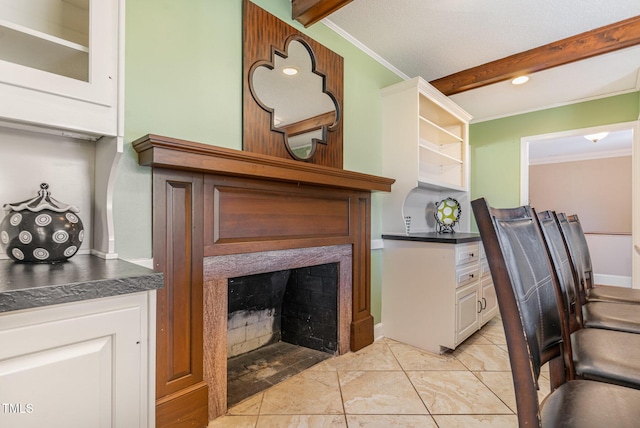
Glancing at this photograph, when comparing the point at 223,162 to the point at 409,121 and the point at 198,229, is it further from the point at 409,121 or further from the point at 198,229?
the point at 409,121

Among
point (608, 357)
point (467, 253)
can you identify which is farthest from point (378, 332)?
point (608, 357)

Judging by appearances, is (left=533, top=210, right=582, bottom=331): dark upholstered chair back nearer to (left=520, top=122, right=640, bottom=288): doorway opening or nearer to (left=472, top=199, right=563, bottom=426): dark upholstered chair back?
(left=472, top=199, right=563, bottom=426): dark upholstered chair back

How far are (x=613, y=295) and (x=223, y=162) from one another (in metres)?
2.37

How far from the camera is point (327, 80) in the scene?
2.25 meters

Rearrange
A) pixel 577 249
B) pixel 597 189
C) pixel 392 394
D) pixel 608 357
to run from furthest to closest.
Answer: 1. pixel 597 189
2. pixel 577 249
3. pixel 392 394
4. pixel 608 357

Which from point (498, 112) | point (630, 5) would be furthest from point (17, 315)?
point (498, 112)

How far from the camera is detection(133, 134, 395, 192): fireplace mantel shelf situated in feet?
4.17

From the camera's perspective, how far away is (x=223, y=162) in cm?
146

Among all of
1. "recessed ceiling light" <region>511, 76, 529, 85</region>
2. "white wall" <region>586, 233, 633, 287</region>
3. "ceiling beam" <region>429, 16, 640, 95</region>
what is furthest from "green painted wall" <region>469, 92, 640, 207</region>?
"white wall" <region>586, 233, 633, 287</region>

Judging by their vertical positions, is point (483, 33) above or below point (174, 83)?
above

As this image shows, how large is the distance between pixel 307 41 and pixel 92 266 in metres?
1.85

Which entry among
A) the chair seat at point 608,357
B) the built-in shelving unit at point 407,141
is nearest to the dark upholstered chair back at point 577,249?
the chair seat at point 608,357

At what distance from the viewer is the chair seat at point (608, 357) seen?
99 cm

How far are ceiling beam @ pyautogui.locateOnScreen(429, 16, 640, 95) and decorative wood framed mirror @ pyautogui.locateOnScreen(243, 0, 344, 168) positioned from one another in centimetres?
127
